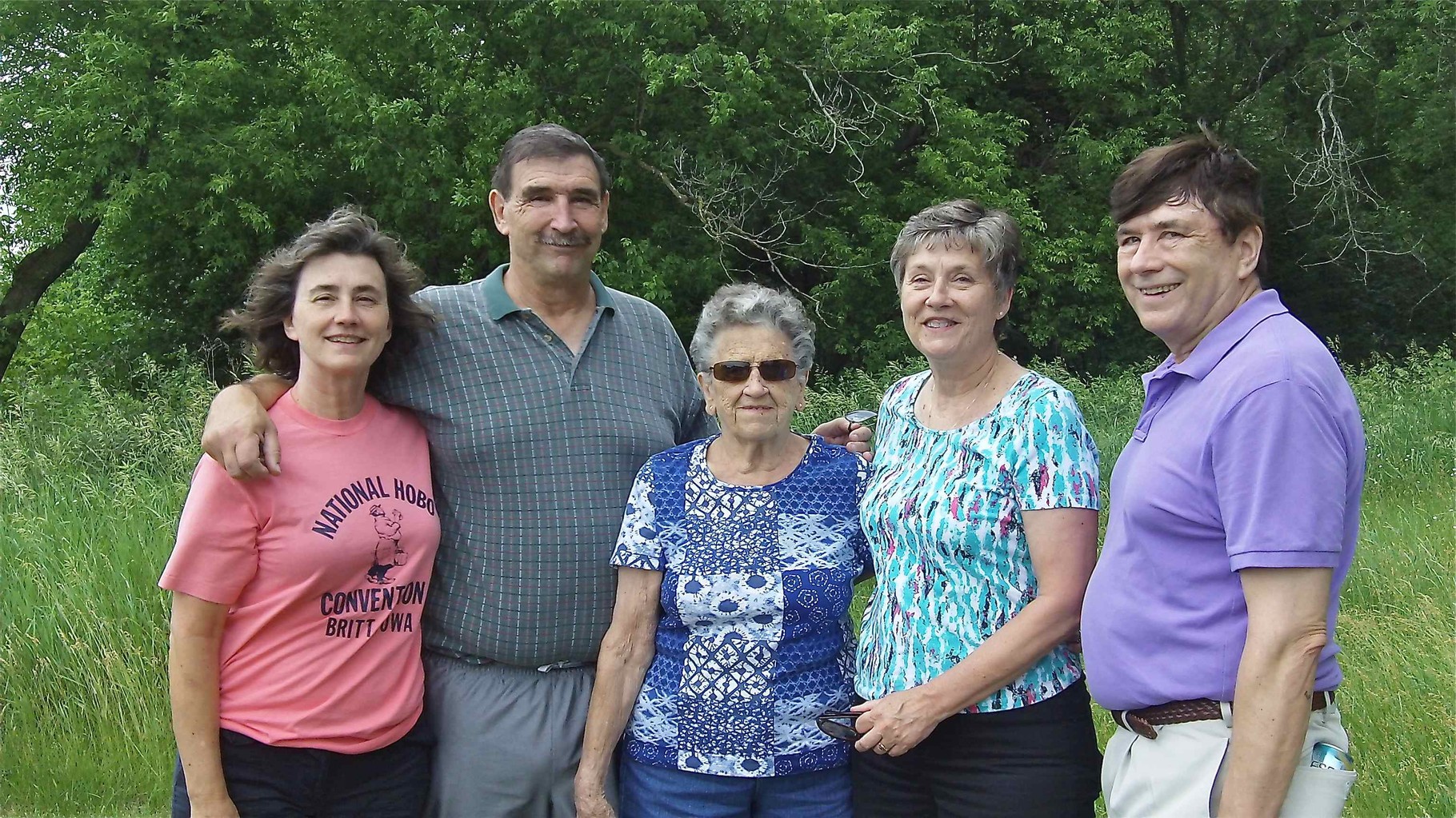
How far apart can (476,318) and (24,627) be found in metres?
3.54

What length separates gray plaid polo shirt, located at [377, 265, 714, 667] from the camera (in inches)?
118

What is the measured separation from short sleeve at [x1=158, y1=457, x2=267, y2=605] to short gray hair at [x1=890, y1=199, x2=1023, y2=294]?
1605 mm

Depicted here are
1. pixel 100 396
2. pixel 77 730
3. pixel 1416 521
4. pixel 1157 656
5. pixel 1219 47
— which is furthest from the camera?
pixel 1219 47

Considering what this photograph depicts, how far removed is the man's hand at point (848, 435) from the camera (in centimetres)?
313

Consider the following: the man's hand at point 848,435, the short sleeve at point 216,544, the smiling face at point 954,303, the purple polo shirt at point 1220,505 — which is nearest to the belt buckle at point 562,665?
the short sleeve at point 216,544

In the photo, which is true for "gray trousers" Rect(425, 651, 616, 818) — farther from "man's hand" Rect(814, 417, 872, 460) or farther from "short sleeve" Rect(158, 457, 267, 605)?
"man's hand" Rect(814, 417, 872, 460)

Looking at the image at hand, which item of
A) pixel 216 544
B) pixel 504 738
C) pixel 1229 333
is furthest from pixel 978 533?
pixel 216 544

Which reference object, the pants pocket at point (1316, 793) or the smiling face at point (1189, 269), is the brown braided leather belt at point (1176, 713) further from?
the smiling face at point (1189, 269)

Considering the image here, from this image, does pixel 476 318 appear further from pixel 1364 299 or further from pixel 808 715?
pixel 1364 299

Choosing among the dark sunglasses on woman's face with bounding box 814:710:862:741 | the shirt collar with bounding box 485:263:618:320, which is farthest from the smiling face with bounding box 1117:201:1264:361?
the shirt collar with bounding box 485:263:618:320

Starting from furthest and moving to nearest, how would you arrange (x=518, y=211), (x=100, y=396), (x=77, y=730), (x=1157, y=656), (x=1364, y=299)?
(x=1364, y=299) < (x=100, y=396) < (x=77, y=730) < (x=518, y=211) < (x=1157, y=656)

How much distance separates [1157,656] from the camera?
2.21 meters

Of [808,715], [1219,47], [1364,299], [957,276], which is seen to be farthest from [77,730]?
[1364,299]

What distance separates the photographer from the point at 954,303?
8.73 ft
